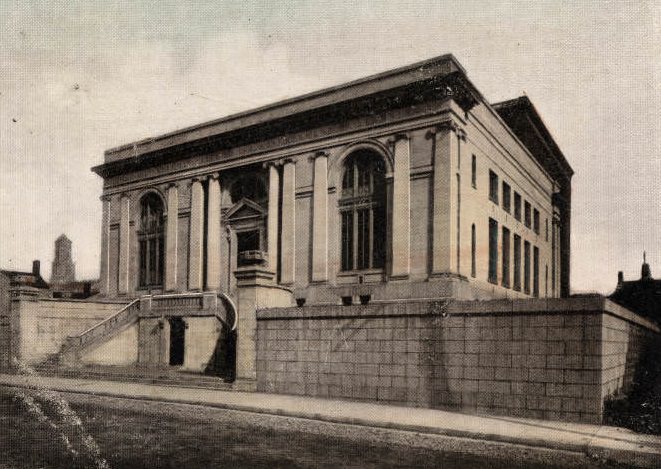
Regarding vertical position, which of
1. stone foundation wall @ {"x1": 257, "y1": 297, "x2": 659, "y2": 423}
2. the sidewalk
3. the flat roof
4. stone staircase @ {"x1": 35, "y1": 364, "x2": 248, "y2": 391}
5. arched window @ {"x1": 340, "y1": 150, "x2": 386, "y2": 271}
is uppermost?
the flat roof

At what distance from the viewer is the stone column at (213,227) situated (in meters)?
28.5

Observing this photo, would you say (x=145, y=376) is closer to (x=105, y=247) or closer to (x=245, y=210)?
(x=245, y=210)

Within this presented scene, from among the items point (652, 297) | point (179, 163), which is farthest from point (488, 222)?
point (652, 297)

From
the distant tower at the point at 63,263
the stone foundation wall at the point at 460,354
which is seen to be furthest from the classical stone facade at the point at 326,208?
the distant tower at the point at 63,263

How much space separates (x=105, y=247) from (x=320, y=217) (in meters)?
15.4

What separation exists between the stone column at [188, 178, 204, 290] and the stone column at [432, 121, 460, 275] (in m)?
12.5

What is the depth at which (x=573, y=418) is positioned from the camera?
38.8ft

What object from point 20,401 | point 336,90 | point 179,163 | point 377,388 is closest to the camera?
point 377,388

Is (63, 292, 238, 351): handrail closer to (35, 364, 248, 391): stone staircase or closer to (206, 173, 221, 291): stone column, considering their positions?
(35, 364, 248, 391): stone staircase

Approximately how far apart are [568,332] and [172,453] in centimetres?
796

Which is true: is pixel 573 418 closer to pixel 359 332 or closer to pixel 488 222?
pixel 359 332

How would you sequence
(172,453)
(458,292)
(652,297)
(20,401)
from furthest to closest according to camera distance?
(652,297) → (458,292) → (20,401) → (172,453)

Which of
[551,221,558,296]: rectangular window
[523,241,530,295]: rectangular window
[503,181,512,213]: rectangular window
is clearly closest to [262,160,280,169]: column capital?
[503,181,512,213]: rectangular window

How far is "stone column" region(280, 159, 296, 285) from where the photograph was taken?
992 inches
